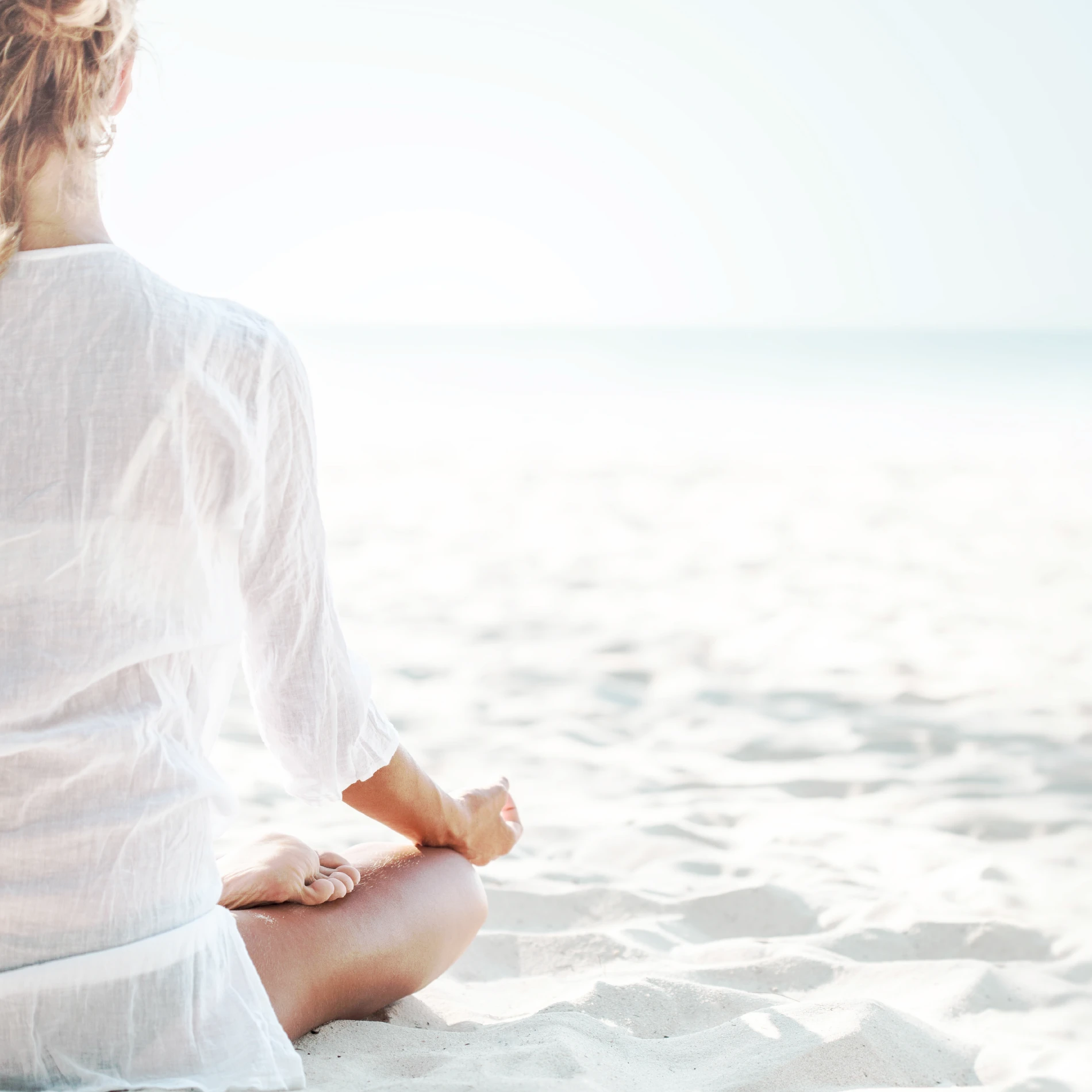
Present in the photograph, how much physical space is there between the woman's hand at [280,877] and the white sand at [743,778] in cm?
20

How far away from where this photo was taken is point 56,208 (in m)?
1.27

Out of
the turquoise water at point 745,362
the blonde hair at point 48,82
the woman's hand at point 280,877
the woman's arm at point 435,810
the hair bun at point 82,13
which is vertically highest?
the turquoise water at point 745,362

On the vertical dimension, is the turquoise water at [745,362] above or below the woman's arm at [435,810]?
above

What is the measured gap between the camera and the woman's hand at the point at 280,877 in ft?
5.27

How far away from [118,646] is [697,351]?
99.8 ft

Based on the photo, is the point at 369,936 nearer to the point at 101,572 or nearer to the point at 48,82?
the point at 101,572

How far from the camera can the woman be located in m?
1.21

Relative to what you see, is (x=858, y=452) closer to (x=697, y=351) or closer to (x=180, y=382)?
(x=180, y=382)

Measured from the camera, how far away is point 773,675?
4.12 metres

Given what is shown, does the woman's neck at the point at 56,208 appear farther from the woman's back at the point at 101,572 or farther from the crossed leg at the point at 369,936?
the crossed leg at the point at 369,936

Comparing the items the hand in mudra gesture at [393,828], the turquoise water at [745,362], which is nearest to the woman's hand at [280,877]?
the hand in mudra gesture at [393,828]

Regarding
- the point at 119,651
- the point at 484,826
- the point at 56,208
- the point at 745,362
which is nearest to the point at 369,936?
the point at 484,826

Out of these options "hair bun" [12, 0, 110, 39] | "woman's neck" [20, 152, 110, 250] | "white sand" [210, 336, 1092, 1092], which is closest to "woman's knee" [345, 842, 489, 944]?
"white sand" [210, 336, 1092, 1092]

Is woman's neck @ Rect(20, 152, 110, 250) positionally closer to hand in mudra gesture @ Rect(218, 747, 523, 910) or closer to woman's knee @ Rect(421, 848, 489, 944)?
hand in mudra gesture @ Rect(218, 747, 523, 910)
